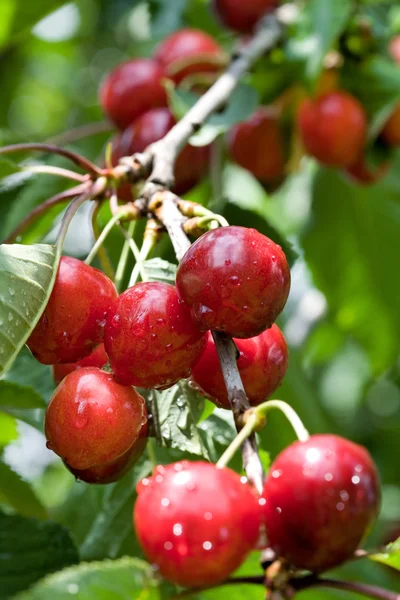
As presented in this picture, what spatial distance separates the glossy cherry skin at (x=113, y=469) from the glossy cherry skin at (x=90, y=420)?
38 millimetres

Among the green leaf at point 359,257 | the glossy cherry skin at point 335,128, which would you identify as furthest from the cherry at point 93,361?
the green leaf at point 359,257

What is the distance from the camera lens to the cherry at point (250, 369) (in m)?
0.87

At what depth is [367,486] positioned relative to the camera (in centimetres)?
67

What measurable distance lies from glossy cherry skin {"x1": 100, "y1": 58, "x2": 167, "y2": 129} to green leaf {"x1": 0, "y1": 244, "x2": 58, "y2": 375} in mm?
863

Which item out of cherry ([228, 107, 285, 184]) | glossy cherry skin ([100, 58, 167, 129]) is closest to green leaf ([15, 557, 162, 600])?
glossy cherry skin ([100, 58, 167, 129])

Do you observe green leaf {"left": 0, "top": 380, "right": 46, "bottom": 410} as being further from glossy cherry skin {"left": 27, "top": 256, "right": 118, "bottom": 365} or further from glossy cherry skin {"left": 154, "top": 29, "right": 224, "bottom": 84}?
glossy cherry skin {"left": 154, "top": 29, "right": 224, "bottom": 84}

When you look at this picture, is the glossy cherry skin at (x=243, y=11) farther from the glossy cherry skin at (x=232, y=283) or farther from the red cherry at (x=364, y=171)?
the glossy cherry skin at (x=232, y=283)

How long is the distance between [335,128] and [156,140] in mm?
451

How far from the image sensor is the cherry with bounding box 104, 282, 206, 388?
0.83 m

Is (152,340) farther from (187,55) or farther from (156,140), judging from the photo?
(187,55)

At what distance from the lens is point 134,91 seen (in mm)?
1730

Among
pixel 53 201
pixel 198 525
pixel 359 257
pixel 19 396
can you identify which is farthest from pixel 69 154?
pixel 359 257

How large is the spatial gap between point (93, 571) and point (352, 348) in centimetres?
225

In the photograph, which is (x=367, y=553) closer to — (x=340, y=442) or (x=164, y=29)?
(x=340, y=442)
